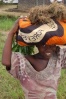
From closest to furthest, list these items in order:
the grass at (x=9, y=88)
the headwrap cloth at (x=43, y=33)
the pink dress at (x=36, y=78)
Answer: the headwrap cloth at (x=43, y=33) < the pink dress at (x=36, y=78) < the grass at (x=9, y=88)

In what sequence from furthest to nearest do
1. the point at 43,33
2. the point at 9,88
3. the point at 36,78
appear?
the point at 9,88 < the point at 36,78 < the point at 43,33

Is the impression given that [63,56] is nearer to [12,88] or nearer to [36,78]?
[36,78]

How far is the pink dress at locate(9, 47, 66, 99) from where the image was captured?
260 centimetres

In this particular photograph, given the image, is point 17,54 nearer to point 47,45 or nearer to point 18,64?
point 18,64

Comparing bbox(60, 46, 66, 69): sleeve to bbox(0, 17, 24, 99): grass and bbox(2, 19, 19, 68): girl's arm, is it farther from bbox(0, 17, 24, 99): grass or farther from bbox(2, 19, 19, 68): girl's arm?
bbox(0, 17, 24, 99): grass

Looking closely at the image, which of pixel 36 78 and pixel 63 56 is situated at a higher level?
pixel 63 56

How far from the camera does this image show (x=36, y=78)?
261 centimetres

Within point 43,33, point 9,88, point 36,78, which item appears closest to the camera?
point 43,33

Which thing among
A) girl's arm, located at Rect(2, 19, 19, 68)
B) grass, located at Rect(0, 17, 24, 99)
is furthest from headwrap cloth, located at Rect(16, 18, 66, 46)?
grass, located at Rect(0, 17, 24, 99)

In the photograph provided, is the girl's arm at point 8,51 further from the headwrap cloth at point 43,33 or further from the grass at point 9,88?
the grass at point 9,88

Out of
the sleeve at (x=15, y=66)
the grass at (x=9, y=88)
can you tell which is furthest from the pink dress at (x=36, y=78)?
the grass at (x=9, y=88)

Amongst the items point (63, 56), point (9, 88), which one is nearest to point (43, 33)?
point (63, 56)

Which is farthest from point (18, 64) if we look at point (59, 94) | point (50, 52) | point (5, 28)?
point (5, 28)

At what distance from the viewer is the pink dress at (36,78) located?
8.54 feet
